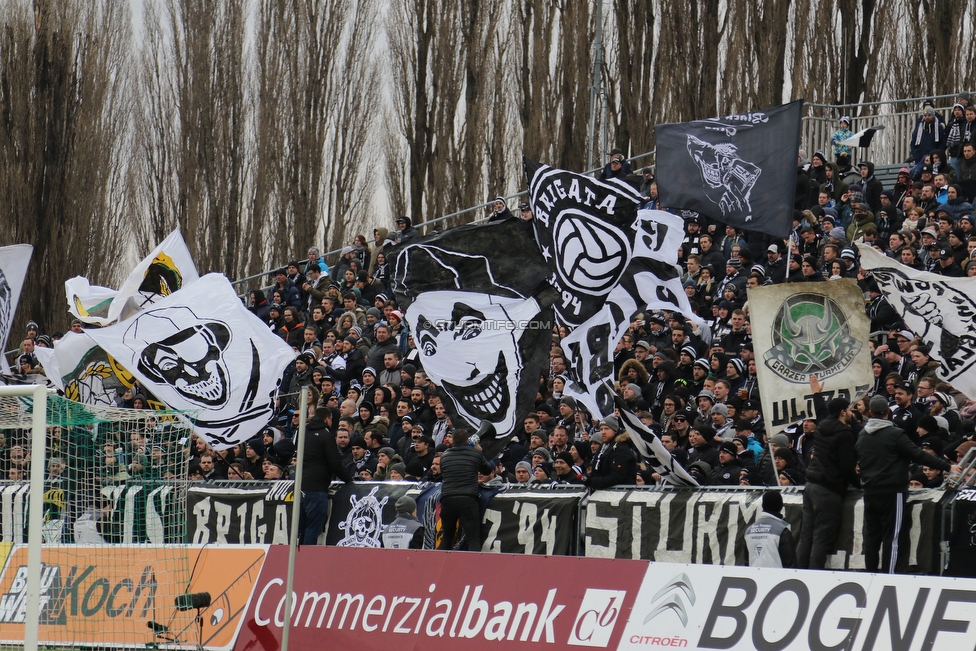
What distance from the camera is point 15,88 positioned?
37281 millimetres

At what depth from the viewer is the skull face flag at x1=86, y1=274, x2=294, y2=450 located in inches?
665

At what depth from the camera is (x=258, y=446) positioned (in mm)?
20094

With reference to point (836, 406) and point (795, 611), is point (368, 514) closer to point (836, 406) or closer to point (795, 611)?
point (836, 406)

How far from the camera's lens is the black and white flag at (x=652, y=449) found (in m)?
13.0

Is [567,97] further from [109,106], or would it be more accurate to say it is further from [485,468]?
[485,468]

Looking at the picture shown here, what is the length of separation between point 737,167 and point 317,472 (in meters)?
5.73

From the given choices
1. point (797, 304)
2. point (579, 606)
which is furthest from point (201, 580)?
point (797, 304)

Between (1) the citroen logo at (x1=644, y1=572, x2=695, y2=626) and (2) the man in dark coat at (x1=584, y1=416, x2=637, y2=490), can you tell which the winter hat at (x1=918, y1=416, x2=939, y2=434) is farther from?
(1) the citroen logo at (x1=644, y1=572, x2=695, y2=626)

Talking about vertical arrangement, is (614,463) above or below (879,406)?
below

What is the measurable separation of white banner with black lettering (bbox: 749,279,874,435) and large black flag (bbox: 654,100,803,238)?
1080mm

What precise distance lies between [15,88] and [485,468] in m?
27.3

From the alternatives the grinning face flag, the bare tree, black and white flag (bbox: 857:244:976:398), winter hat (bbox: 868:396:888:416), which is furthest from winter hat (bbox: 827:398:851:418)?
the bare tree

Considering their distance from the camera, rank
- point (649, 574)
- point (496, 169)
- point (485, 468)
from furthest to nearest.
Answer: point (496, 169) < point (485, 468) < point (649, 574)

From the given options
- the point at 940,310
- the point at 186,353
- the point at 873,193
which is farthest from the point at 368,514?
the point at 873,193
